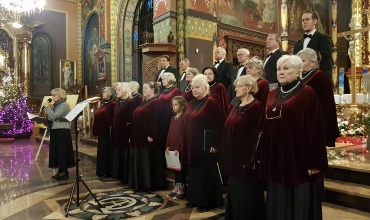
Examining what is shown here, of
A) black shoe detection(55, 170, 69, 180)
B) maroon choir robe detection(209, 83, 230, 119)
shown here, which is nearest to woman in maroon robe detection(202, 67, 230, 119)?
maroon choir robe detection(209, 83, 230, 119)

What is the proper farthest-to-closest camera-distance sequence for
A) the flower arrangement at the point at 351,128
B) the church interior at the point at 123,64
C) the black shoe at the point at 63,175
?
the flower arrangement at the point at 351,128 < the black shoe at the point at 63,175 < the church interior at the point at 123,64

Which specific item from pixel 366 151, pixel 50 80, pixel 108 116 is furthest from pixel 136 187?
pixel 50 80

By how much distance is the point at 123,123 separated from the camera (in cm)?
521

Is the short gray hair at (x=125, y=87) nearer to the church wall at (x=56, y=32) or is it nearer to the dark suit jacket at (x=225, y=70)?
the dark suit jacket at (x=225, y=70)

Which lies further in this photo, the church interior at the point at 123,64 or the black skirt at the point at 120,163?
the black skirt at the point at 120,163

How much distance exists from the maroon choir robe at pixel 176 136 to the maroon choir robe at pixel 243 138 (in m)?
1.12

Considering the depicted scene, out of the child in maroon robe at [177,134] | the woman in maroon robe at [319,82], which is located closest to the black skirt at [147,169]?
the child in maroon robe at [177,134]

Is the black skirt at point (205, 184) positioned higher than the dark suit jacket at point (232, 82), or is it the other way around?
the dark suit jacket at point (232, 82)

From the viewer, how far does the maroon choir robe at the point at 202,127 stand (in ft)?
12.0

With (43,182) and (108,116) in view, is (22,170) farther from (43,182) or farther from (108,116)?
(108,116)

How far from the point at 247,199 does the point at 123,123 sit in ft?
9.34

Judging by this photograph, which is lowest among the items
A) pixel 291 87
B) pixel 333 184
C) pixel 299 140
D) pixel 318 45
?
pixel 333 184

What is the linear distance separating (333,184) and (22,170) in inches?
223

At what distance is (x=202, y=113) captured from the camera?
12.0 ft
